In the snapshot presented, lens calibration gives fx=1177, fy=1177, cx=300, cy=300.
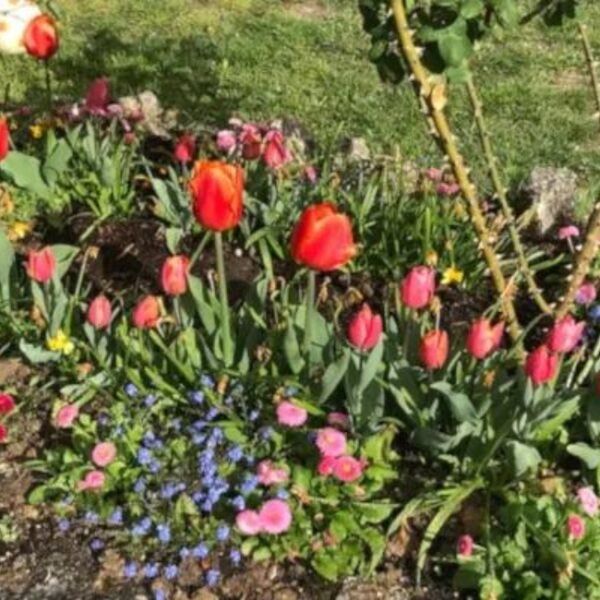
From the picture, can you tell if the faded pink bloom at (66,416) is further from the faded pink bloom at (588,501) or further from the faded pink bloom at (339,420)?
the faded pink bloom at (588,501)

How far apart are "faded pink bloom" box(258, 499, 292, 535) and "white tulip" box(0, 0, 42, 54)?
195 cm

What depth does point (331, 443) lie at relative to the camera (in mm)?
2486

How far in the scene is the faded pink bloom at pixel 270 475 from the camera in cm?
250

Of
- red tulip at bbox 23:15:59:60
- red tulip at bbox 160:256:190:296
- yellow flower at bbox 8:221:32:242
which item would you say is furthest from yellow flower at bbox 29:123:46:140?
red tulip at bbox 160:256:190:296

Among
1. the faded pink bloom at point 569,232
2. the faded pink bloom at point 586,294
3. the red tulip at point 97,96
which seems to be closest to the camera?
the faded pink bloom at point 586,294

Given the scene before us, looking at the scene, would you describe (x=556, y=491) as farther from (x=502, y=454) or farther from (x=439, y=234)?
(x=439, y=234)

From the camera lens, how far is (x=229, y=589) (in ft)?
8.16

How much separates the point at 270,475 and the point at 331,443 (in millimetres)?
147

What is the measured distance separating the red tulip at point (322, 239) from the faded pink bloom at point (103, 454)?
66 cm

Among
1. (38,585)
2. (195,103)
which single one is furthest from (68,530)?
(195,103)

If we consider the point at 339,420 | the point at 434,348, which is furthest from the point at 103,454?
the point at 434,348

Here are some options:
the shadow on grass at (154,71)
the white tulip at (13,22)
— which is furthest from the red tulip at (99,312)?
the shadow on grass at (154,71)

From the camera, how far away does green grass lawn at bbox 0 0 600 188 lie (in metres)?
4.89

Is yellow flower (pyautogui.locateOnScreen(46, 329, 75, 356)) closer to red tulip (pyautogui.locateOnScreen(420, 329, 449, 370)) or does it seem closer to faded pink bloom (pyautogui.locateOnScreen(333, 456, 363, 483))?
faded pink bloom (pyautogui.locateOnScreen(333, 456, 363, 483))
